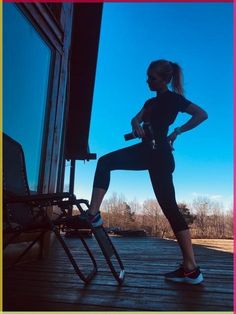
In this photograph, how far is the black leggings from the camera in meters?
1.95

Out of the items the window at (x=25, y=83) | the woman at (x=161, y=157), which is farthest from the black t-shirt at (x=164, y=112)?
the window at (x=25, y=83)

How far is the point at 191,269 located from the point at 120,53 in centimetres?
900

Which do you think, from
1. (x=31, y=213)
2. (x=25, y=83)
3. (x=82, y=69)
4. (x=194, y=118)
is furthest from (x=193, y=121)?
(x=82, y=69)

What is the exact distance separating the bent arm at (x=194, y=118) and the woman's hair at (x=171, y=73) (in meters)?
0.19

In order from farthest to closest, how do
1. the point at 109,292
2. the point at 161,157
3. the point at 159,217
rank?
the point at 159,217, the point at 161,157, the point at 109,292

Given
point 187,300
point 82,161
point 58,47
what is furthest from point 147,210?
point 187,300

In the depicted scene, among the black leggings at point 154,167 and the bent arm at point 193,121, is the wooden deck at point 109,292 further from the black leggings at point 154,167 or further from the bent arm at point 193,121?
the bent arm at point 193,121

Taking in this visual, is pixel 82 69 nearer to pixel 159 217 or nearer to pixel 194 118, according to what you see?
pixel 194 118

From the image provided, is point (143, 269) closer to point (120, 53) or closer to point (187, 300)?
point (187, 300)

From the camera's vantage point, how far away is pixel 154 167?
1.99m

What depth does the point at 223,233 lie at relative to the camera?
22500mm

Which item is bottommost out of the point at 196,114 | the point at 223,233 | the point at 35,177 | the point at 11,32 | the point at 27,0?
the point at 223,233

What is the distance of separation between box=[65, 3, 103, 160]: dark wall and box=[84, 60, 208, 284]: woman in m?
3.98

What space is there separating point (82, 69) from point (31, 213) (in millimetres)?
4697
